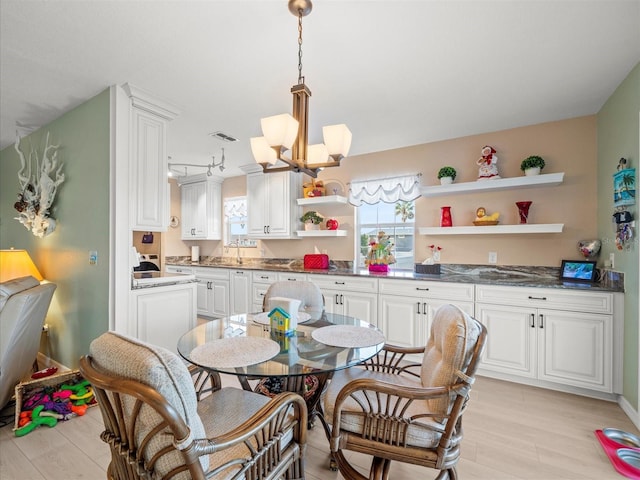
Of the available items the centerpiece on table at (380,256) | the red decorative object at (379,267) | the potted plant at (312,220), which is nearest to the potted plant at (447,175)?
the centerpiece on table at (380,256)

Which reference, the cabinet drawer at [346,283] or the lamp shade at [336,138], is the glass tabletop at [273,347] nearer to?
the lamp shade at [336,138]

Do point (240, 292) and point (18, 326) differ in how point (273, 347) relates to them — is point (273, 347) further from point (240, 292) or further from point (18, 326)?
point (240, 292)

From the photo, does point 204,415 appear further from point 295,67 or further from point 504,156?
point 504,156

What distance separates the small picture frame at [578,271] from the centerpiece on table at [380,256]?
168 cm

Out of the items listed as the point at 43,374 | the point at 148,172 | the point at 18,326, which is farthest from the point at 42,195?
the point at 43,374

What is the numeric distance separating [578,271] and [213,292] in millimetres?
4598

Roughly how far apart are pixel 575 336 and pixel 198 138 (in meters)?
4.25

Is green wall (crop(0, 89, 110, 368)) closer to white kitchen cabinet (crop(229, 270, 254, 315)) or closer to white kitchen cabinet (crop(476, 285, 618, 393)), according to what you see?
white kitchen cabinet (crop(229, 270, 254, 315))

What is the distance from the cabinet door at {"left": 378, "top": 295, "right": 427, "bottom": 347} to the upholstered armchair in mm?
3021

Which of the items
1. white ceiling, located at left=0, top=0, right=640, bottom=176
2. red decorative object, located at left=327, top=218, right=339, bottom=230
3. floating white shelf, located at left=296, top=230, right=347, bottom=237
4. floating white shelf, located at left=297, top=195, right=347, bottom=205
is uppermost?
white ceiling, located at left=0, top=0, right=640, bottom=176

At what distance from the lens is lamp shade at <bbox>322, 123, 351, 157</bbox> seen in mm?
1850

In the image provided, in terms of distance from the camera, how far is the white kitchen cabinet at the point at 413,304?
303 centimetres

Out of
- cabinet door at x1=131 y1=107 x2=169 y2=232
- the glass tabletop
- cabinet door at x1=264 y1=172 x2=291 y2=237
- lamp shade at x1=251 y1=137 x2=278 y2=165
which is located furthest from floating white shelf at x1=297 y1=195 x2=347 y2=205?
the glass tabletop

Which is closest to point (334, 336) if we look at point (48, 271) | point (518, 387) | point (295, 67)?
point (295, 67)
